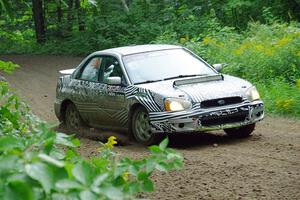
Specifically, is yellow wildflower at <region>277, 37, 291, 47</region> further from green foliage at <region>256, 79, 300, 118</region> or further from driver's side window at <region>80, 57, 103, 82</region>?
driver's side window at <region>80, 57, 103, 82</region>

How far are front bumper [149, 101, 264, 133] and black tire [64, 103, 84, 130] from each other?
2.75 m

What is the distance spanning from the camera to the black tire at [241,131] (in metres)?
11.0

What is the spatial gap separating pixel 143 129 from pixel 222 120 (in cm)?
124

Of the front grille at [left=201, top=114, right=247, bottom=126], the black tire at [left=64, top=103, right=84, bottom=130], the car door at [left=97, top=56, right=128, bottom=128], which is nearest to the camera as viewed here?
the front grille at [left=201, top=114, right=247, bottom=126]

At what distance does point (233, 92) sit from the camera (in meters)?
10.5

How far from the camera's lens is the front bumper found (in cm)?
1012

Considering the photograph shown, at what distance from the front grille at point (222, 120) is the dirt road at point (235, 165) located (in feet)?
1.15

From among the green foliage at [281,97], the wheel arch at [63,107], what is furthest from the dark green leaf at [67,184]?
the green foliage at [281,97]

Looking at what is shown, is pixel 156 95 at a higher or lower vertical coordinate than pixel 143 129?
higher

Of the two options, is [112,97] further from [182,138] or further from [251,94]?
[251,94]

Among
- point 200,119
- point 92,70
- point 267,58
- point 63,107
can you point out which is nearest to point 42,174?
point 200,119

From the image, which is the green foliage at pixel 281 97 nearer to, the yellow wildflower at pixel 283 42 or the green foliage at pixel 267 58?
the green foliage at pixel 267 58

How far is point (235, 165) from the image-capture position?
850 centimetres

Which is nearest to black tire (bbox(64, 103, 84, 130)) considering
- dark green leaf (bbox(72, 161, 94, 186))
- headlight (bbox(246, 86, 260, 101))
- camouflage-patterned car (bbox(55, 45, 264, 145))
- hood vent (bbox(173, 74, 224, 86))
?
camouflage-patterned car (bbox(55, 45, 264, 145))
